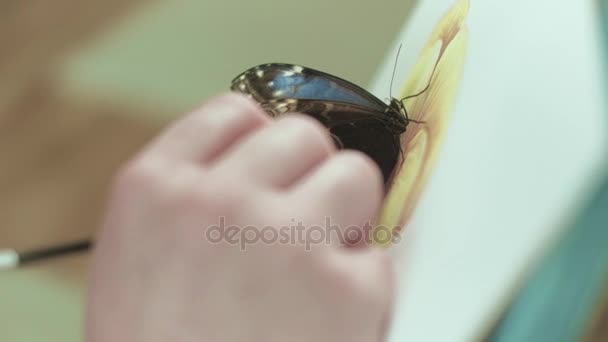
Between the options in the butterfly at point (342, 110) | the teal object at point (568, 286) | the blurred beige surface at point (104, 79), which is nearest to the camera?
the teal object at point (568, 286)

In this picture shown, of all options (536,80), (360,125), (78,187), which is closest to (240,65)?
(78,187)

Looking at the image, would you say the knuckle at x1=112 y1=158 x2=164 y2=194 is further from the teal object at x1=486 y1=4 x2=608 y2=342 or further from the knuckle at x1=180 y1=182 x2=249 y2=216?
the teal object at x1=486 y1=4 x2=608 y2=342

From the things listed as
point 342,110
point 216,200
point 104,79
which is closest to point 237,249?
point 216,200

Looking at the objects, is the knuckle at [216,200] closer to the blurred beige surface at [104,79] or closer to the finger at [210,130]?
the finger at [210,130]

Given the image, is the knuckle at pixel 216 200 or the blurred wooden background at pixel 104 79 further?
the blurred wooden background at pixel 104 79

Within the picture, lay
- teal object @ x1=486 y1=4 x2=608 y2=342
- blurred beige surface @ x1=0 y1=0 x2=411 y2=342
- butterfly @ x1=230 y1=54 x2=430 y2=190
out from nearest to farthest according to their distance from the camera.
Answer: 1. teal object @ x1=486 y1=4 x2=608 y2=342
2. butterfly @ x1=230 y1=54 x2=430 y2=190
3. blurred beige surface @ x1=0 y1=0 x2=411 y2=342

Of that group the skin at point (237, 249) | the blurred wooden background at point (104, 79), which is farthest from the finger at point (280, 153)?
the blurred wooden background at point (104, 79)

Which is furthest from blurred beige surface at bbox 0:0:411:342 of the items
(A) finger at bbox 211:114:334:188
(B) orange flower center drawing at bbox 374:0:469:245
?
(A) finger at bbox 211:114:334:188

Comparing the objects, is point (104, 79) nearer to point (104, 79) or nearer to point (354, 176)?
point (104, 79)
